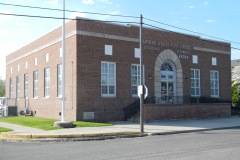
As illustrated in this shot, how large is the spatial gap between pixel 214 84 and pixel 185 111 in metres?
7.80

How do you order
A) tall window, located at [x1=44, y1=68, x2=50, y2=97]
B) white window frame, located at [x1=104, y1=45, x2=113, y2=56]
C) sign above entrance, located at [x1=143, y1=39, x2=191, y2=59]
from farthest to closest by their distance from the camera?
tall window, located at [x1=44, y1=68, x2=50, y2=97] < sign above entrance, located at [x1=143, y1=39, x2=191, y2=59] < white window frame, located at [x1=104, y1=45, x2=113, y2=56]

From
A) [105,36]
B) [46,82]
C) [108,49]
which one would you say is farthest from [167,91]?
[46,82]

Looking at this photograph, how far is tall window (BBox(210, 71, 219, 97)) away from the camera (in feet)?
108

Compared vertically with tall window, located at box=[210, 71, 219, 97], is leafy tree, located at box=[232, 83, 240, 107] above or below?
below

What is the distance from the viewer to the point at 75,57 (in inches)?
953

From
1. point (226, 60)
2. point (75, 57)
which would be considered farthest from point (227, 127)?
point (226, 60)

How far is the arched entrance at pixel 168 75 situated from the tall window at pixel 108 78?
13.4 ft

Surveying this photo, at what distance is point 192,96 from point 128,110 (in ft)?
24.3

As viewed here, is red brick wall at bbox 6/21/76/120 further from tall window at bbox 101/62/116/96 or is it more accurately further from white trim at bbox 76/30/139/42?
tall window at bbox 101/62/116/96

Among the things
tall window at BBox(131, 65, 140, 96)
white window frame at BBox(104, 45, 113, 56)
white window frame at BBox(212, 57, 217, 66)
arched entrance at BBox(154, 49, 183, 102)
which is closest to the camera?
white window frame at BBox(104, 45, 113, 56)

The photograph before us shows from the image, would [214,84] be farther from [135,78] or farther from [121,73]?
[121,73]

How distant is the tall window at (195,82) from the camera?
3111 centimetres

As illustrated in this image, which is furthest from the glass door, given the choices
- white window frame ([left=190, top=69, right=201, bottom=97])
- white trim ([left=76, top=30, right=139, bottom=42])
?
white trim ([left=76, top=30, right=139, bottom=42])

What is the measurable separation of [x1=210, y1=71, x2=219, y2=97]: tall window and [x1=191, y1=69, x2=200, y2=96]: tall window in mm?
2032
